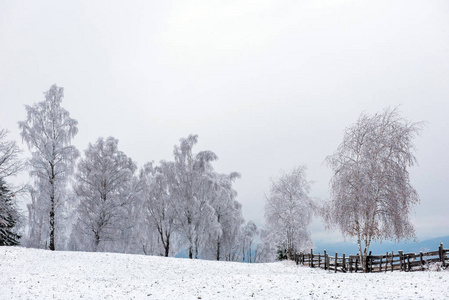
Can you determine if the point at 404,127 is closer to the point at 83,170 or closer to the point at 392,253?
the point at 392,253

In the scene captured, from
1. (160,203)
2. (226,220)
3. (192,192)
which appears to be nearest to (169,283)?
(192,192)

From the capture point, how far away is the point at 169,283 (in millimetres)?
16938

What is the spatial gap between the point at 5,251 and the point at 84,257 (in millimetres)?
5501

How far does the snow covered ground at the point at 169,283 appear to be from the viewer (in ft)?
45.0

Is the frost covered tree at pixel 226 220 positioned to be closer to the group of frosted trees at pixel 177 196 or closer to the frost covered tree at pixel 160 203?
the group of frosted trees at pixel 177 196

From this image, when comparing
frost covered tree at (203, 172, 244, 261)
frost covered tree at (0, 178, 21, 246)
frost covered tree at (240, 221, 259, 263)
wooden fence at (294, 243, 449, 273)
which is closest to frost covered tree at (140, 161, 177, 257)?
frost covered tree at (203, 172, 244, 261)

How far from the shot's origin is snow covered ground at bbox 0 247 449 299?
13727mm

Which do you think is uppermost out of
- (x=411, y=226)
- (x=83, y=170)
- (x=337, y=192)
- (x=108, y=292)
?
(x=83, y=170)

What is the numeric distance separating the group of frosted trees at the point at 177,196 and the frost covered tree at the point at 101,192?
0.09 metres

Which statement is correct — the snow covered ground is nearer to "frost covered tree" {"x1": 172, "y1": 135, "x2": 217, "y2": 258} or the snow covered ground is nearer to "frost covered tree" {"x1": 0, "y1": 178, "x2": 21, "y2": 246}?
"frost covered tree" {"x1": 0, "y1": 178, "x2": 21, "y2": 246}

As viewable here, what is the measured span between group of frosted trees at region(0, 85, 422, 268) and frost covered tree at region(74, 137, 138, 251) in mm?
95

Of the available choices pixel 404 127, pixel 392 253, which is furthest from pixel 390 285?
pixel 404 127

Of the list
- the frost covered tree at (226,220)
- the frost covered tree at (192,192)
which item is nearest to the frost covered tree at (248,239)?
the frost covered tree at (226,220)

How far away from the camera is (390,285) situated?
1443 centimetres
